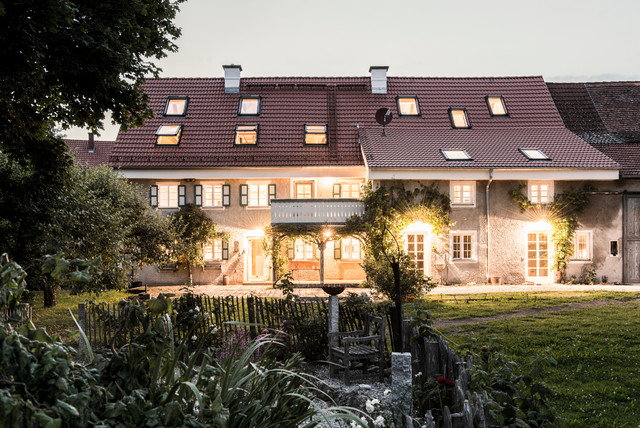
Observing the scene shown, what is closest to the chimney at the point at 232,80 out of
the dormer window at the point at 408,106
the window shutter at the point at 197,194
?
the window shutter at the point at 197,194

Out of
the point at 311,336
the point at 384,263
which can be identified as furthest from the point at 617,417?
the point at 384,263

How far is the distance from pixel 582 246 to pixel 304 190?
11.4 meters

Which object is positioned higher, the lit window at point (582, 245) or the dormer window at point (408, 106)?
the dormer window at point (408, 106)

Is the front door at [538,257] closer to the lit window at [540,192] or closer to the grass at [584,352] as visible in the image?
the lit window at [540,192]

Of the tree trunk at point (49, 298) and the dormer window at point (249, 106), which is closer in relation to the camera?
the tree trunk at point (49, 298)

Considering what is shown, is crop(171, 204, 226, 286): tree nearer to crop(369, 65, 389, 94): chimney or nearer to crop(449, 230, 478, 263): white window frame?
crop(449, 230, 478, 263): white window frame

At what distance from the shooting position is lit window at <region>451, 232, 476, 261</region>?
22.1 metres

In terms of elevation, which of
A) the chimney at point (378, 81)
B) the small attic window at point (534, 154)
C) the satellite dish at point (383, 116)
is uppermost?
the chimney at point (378, 81)

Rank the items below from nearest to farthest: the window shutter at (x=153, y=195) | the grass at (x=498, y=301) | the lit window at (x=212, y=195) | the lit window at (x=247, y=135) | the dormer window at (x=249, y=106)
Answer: the grass at (x=498, y=301) < the window shutter at (x=153, y=195) < the lit window at (x=212, y=195) < the lit window at (x=247, y=135) < the dormer window at (x=249, y=106)

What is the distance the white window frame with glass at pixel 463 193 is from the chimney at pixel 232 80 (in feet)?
37.5

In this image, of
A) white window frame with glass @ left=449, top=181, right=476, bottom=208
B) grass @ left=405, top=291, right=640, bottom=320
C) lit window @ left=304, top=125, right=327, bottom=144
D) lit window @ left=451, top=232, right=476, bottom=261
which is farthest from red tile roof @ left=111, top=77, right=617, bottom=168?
grass @ left=405, top=291, right=640, bottom=320

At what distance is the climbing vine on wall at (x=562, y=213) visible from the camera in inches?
852

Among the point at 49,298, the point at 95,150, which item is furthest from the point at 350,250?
the point at 95,150

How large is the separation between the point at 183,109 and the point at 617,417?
2305 cm
